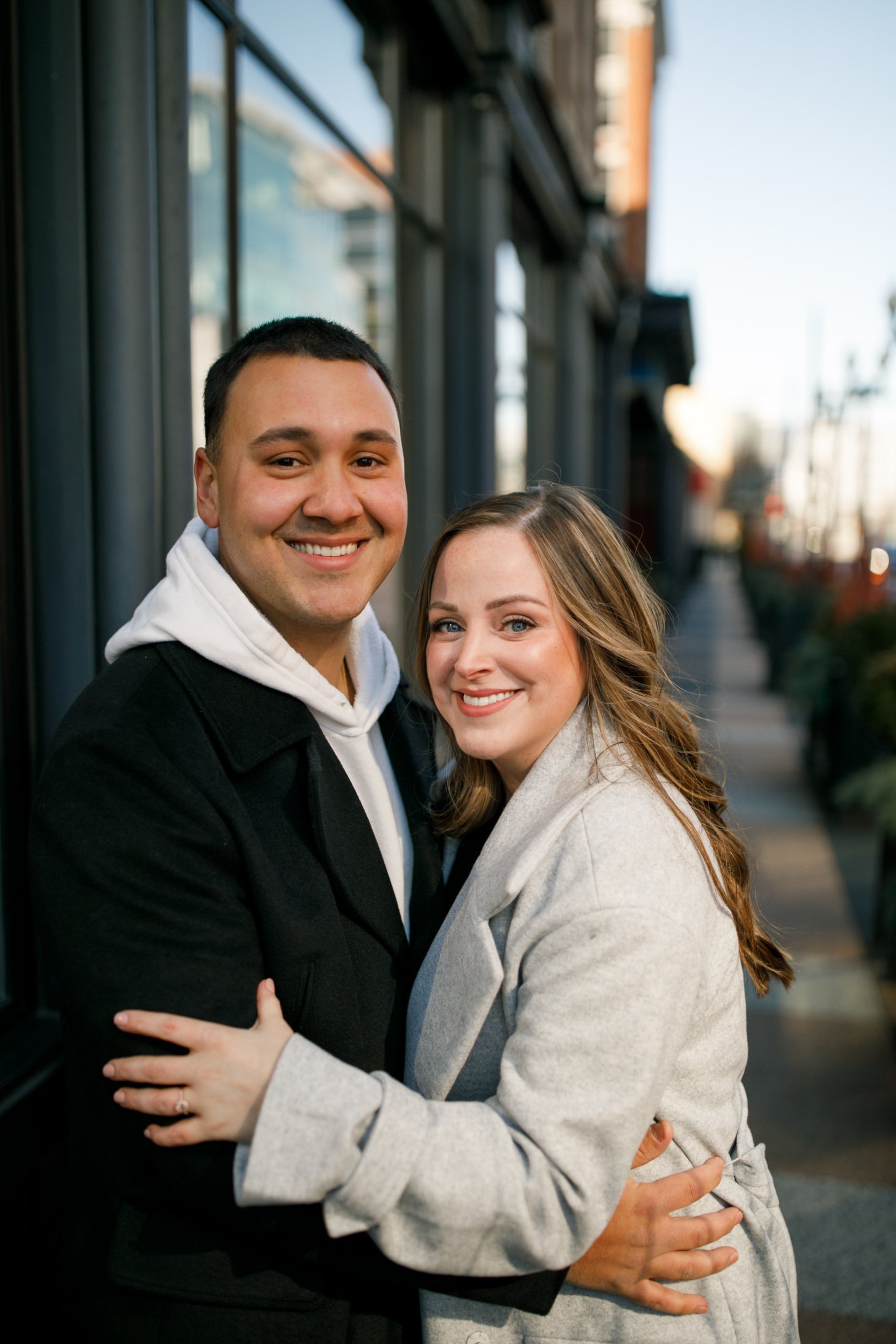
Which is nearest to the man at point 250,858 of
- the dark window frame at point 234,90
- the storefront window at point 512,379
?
the dark window frame at point 234,90

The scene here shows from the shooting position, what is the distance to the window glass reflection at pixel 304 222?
4680 mm

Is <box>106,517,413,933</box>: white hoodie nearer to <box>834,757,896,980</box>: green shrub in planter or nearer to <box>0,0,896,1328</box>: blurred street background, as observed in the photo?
<box>0,0,896,1328</box>: blurred street background

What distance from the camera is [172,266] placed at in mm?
2785

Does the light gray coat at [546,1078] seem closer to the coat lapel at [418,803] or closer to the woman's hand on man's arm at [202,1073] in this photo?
the woman's hand on man's arm at [202,1073]

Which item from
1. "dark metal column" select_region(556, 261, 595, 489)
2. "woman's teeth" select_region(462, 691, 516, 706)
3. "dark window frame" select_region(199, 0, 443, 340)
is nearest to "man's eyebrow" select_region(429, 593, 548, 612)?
"woman's teeth" select_region(462, 691, 516, 706)

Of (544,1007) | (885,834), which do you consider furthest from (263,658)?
(885,834)

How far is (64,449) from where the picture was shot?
253cm

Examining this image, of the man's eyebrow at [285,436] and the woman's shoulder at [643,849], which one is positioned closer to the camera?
the woman's shoulder at [643,849]

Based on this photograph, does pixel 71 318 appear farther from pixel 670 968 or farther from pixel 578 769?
pixel 670 968

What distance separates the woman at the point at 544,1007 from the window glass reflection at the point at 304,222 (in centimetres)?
307

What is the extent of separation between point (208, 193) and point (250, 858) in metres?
3.25

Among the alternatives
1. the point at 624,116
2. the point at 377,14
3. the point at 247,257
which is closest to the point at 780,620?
the point at 377,14

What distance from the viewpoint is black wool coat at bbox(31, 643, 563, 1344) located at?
1.57 m

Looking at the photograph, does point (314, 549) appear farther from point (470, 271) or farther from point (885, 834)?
point (470, 271)
